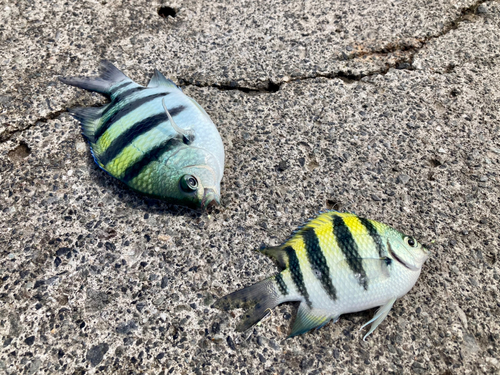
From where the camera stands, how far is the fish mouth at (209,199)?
2061 mm

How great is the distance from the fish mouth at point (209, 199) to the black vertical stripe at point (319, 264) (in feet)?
1.81

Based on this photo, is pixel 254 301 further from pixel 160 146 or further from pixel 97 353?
pixel 160 146

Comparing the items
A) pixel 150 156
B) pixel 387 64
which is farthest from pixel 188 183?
pixel 387 64

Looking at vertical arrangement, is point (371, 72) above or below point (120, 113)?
above

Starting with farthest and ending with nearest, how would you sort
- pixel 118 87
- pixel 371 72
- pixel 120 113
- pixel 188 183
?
pixel 371 72
pixel 118 87
pixel 120 113
pixel 188 183


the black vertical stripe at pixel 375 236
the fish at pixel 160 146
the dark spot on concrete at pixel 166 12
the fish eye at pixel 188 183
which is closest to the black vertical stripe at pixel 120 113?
the fish at pixel 160 146

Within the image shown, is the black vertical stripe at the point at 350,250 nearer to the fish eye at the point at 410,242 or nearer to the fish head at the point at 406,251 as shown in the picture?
the fish head at the point at 406,251

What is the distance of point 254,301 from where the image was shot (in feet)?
6.19

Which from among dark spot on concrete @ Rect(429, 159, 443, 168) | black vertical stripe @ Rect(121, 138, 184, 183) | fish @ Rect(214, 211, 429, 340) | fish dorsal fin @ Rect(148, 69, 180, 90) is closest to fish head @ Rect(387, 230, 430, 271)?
fish @ Rect(214, 211, 429, 340)

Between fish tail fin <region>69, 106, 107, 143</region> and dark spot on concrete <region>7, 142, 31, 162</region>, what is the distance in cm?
37

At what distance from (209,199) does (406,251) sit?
1049 mm

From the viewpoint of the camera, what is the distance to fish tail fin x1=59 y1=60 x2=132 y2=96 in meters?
2.61

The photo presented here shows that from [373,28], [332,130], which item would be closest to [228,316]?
[332,130]

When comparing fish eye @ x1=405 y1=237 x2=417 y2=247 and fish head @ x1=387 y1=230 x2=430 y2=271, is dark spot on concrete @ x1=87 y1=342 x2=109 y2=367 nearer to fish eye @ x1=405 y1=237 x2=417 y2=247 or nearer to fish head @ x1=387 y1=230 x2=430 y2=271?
fish head @ x1=387 y1=230 x2=430 y2=271
